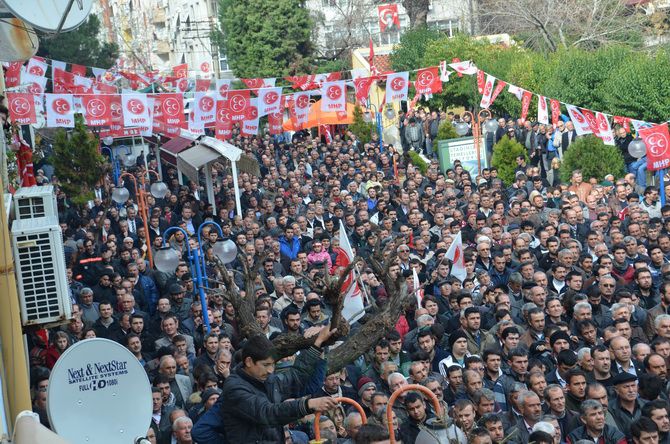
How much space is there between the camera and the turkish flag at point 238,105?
23.8m

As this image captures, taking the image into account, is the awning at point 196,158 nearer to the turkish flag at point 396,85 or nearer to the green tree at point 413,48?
the turkish flag at point 396,85

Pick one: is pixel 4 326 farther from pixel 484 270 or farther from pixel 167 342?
pixel 484 270

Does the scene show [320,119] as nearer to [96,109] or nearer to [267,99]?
[267,99]

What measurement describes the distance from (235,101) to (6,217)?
1473 centimetres

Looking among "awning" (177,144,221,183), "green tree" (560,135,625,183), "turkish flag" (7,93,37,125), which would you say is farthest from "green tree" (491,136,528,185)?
"turkish flag" (7,93,37,125)

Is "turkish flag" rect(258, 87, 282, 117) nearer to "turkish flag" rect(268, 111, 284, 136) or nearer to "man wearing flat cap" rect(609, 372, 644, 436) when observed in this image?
"turkish flag" rect(268, 111, 284, 136)

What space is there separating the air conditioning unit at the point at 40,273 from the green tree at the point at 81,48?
2980cm

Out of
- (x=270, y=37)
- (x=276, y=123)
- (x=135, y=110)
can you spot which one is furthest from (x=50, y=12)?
(x=270, y=37)

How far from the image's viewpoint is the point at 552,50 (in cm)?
4150

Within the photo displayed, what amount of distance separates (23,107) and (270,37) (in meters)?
31.7

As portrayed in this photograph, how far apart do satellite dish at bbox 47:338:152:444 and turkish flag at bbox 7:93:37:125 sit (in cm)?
1381

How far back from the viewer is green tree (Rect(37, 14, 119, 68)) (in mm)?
39719

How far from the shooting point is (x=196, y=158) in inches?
879

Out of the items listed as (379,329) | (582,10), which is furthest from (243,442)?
(582,10)
